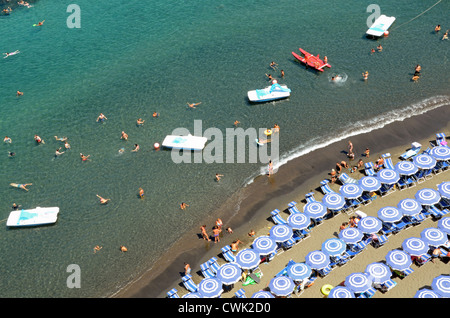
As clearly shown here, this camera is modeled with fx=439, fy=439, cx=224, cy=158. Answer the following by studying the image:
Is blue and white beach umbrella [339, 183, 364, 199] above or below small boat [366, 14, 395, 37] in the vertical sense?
below

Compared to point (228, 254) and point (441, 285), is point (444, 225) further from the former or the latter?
point (228, 254)

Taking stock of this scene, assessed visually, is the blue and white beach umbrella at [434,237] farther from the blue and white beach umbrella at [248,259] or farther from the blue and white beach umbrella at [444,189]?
the blue and white beach umbrella at [248,259]

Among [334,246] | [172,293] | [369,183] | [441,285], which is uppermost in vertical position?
[369,183]

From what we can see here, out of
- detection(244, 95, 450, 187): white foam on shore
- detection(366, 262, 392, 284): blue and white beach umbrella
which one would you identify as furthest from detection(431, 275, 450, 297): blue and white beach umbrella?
detection(244, 95, 450, 187): white foam on shore

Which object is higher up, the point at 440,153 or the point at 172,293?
the point at 440,153

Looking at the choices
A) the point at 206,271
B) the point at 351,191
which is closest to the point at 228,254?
the point at 206,271

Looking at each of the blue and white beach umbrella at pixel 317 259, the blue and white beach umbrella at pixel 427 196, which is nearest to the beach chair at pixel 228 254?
the blue and white beach umbrella at pixel 317 259

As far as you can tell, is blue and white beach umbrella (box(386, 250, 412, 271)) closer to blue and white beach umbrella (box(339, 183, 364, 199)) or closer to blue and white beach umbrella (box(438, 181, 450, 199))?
blue and white beach umbrella (box(339, 183, 364, 199))
